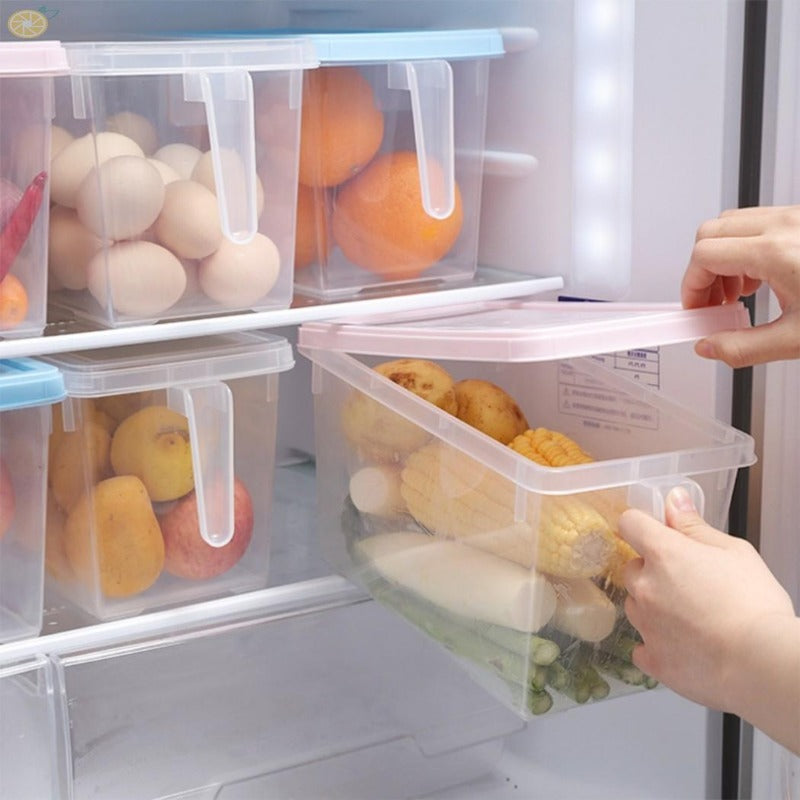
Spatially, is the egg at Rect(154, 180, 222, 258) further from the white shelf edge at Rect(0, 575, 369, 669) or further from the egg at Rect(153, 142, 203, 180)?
the white shelf edge at Rect(0, 575, 369, 669)

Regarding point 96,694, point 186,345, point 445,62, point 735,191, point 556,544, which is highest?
point 445,62

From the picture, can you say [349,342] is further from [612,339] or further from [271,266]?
[612,339]

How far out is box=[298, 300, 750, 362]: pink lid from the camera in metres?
0.94

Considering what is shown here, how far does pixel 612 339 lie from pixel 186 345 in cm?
39

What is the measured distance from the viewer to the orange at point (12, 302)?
976mm

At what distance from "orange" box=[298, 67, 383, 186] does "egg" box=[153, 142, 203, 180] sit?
127 millimetres

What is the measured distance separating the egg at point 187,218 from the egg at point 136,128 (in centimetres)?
4

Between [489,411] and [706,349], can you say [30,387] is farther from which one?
[706,349]

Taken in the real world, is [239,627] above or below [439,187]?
below

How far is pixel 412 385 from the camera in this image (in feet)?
3.59

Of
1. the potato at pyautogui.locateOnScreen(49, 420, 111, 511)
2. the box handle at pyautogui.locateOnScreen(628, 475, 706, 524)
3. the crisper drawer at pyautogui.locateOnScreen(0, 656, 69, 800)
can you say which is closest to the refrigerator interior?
the crisper drawer at pyautogui.locateOnScreen(0, 656, 69, 800)

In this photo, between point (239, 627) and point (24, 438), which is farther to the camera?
point (239, 627)

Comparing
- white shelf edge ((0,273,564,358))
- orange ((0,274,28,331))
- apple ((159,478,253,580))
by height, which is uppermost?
orange ((0,274,28,331))

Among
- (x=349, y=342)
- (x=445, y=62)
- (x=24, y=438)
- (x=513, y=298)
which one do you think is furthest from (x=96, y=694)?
(x=445, y=62)
